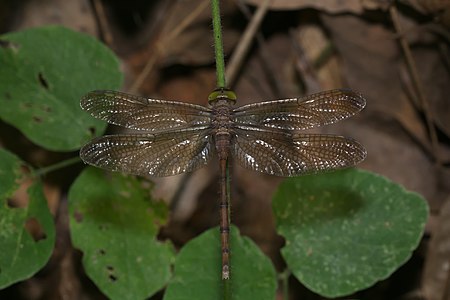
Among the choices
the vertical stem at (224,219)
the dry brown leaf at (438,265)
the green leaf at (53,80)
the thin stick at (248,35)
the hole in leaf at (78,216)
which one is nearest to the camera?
the vertical stem at (224,219)

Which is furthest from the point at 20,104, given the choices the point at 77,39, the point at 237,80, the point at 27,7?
the point at 237,80

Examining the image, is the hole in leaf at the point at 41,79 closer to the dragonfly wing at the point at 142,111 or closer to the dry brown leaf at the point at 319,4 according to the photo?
the dragonfly wing at the point at 142,111

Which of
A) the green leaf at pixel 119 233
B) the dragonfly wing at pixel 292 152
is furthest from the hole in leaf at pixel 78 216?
the dragonfly wing at pixel 292 152

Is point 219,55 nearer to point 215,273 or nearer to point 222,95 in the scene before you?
point 222,95

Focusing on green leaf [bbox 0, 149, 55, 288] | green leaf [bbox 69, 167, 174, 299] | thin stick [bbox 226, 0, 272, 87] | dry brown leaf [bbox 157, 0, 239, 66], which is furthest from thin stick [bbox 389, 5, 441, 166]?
green leaf [bbox 0, 149, 55, 288]

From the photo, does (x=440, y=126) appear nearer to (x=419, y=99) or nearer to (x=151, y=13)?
(x=419, y=99)

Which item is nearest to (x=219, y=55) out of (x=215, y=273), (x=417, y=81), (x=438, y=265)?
(x=215, y=273)

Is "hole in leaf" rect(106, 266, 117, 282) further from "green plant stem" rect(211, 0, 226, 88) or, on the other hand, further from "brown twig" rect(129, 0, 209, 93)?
"brown twig" rect(129, 0, 209, 93)

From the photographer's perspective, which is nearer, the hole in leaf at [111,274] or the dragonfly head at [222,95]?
the dragonfly head at [222,95]
